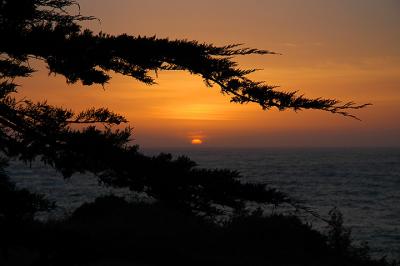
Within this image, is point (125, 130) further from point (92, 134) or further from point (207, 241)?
point (207, 241)

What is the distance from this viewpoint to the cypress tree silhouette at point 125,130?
4.08 metres

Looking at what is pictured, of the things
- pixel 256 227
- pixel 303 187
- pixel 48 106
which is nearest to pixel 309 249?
pixel 256 227

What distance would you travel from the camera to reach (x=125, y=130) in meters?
5.15

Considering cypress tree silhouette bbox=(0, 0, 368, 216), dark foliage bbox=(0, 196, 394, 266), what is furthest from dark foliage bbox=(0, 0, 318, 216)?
dark foliage bbox=(0, 196, 394, 266)

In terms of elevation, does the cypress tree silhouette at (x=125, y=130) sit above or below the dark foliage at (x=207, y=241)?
above

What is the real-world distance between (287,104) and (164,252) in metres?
11.2

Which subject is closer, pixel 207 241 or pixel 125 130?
pixel 125 130

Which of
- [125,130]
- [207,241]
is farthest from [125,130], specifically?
[207,241]

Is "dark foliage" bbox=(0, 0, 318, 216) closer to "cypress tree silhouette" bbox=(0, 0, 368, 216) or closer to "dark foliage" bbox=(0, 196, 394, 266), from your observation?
"cypress tree silhouette" bbox=(0, 0, 368, 216)

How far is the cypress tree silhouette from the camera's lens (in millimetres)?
4082

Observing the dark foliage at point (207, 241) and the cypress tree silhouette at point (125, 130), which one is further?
the dark foliage at point (207, 241)

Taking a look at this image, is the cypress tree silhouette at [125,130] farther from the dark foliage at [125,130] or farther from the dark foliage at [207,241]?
the dark foliage at [207,241]

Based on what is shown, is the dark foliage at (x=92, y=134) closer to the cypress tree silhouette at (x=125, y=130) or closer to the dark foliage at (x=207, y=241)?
the cypress tree silhouette at (x=125, y=130)

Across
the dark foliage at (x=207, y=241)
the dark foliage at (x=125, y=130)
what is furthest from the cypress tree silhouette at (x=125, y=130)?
the dark foliage at (x=207, y=241)
